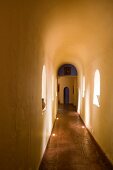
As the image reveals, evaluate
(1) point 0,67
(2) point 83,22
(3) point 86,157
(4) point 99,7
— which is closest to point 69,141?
(3) point 86,157

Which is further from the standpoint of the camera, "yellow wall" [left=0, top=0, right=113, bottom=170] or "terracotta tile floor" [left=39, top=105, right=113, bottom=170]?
"terracotta tile floor" [left=39, top=105, right=113, bottom=170]

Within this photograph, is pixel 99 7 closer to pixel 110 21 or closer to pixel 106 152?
pixel 110 21

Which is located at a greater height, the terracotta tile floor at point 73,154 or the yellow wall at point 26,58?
the yellow wall at point 26,58

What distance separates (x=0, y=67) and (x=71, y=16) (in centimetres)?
332

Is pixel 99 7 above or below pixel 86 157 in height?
above

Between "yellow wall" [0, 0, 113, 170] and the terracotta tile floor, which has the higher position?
"yellow wall" [0, 0, 113, 170]

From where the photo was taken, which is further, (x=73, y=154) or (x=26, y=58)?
(x=73, y=154)

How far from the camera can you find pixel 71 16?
4465 millimetres

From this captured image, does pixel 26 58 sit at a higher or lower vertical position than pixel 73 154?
higher

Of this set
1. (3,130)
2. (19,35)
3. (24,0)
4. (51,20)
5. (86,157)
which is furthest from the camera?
(86,157)

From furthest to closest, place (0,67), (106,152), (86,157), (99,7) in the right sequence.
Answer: (86,157) → (106,152) → (99,7) → (0,67)

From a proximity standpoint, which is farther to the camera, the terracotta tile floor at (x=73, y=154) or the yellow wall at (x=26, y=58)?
the terracotta tile floor at (x=73, y=154)

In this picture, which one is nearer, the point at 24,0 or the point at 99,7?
the point at 24,0

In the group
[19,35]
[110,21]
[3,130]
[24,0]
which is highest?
[110,21]
